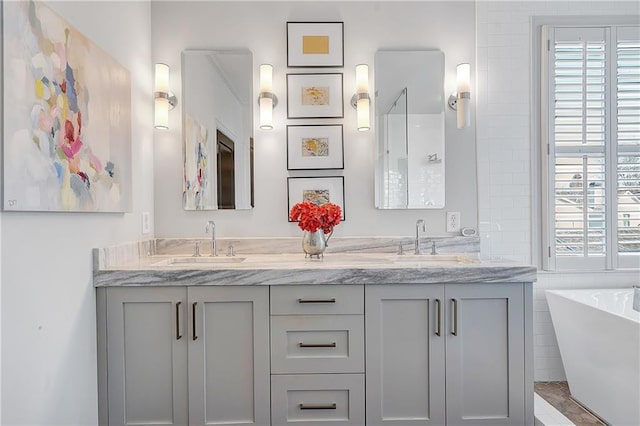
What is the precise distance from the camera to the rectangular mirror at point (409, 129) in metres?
2.27

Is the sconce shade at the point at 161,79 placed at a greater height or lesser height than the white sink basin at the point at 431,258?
greater

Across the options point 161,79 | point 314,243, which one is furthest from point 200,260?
point 161,79

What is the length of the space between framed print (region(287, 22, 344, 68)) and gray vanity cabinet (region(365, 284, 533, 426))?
1458 millimetres

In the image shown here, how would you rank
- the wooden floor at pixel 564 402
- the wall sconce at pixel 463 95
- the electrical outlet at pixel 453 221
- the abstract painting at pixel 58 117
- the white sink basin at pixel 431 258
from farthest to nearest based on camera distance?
A: the electrical outlet at pixel 453 221 < the wall sconce at pixel 463 95 < the white sink basin at pixel 431 258 < the wooden floor at pixel 564 402 < the abstract painting at pixel 58 117

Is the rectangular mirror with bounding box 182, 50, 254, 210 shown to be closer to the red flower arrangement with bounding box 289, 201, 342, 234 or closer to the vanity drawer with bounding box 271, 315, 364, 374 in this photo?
the red flower arrangement with bounding box 289, 201, 342, 234

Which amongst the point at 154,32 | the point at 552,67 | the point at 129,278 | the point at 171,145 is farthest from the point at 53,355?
the point at 552,67

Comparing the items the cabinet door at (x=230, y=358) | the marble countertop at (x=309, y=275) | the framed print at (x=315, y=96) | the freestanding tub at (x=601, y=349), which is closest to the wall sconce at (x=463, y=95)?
the framed print at (x=315, y=96)

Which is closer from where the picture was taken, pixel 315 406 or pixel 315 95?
pixel 315 406

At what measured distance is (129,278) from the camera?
166 centimetres

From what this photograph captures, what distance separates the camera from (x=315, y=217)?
200 centimetres

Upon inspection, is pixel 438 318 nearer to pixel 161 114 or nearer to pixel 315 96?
pixel 315 96

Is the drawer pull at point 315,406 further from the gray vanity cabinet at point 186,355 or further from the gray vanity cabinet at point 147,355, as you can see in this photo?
the gray vanity cabinet at point 147,355

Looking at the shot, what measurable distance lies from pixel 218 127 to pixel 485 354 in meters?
1.97

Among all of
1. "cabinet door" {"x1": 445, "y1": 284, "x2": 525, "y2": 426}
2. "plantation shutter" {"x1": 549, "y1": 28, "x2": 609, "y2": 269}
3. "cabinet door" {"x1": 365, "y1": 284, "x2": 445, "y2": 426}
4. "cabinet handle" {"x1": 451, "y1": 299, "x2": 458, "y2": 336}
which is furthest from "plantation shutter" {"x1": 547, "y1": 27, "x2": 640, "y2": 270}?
"cabinet door" {"x1": 365, "y1": 284, "x2": 445, "y2": 426}
